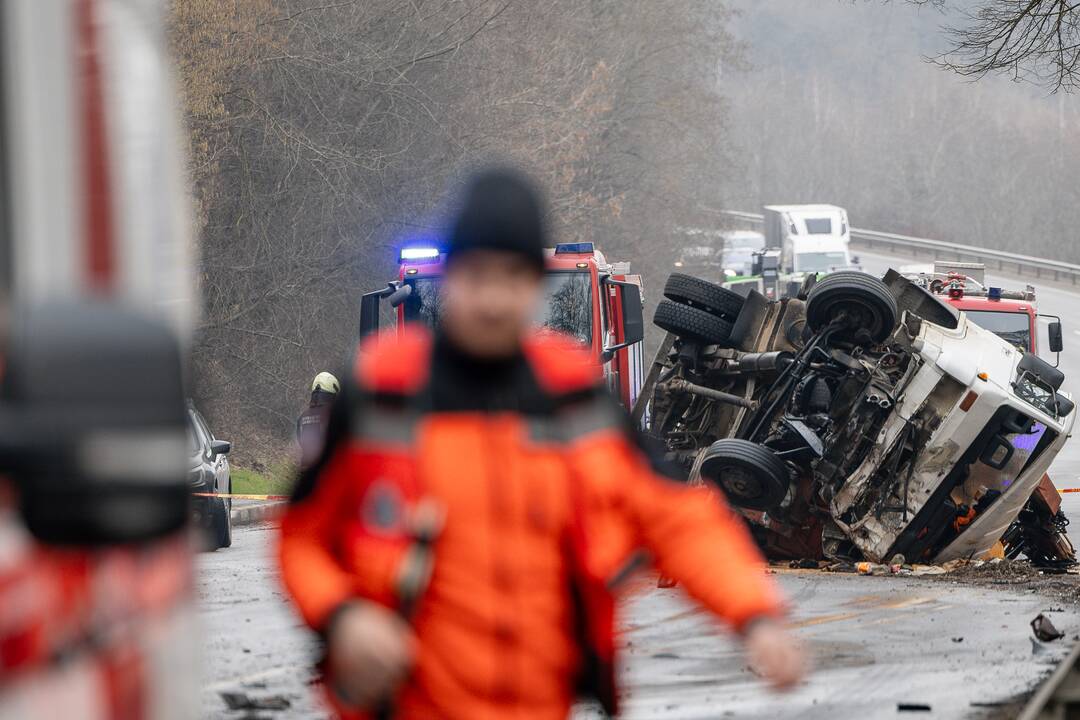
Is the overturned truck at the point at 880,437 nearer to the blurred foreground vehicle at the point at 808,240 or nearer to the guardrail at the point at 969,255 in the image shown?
the blurred foreground vehicle at the point at 808,240

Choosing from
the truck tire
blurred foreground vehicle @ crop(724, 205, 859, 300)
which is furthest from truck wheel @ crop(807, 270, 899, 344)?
blurred foreground vehicle @ crop(724, 205, 859, 300)

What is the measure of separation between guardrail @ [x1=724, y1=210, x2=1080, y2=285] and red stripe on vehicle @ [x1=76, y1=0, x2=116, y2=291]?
2211 inches

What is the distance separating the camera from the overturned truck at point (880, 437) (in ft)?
43.7

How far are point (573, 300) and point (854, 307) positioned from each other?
139 inches

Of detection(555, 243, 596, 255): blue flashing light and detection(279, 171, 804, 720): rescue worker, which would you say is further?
detection(555, 243, 596, 255): blue flashing light

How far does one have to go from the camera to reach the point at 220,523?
16.2 meters

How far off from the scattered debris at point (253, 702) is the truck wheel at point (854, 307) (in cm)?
648

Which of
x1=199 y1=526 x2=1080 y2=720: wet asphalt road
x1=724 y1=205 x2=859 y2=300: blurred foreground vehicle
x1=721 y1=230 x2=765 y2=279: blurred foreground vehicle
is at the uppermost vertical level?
x1=199 y1=526 x2=1080 y2=720: wet asphalt road

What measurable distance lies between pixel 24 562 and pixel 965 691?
25.1 feet

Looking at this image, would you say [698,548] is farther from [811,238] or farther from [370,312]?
[811,238]

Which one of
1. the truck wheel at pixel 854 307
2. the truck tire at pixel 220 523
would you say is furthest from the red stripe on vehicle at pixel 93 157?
the truck tire at pixel 220 523

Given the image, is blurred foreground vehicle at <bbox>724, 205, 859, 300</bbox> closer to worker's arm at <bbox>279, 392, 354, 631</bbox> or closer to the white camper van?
the white camper van

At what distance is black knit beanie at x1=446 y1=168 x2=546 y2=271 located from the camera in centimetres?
295

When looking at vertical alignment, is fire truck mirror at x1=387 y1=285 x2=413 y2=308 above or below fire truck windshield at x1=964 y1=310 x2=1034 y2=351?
above
